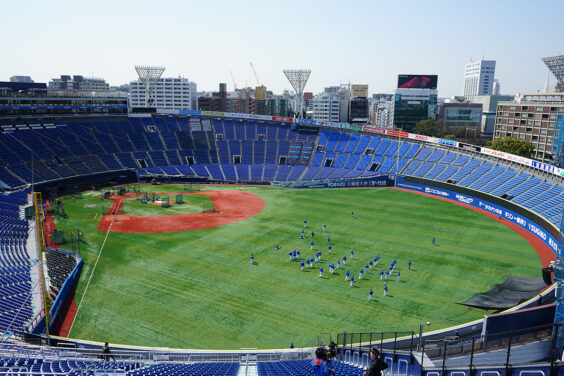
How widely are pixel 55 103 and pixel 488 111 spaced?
468 ft

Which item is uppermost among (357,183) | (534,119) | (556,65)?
(556,65)

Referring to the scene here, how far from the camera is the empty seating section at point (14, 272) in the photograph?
74.0 feet

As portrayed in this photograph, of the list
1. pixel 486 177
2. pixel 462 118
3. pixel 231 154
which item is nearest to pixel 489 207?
pixel 486 177

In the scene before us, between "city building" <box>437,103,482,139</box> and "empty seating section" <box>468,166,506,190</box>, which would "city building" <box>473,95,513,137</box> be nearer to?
"city building" <box>437,103,482,139</box>

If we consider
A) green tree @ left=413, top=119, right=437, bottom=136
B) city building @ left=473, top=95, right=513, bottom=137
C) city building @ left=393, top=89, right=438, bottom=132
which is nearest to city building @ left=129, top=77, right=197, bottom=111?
city building @ left=393, top=89, right=438, bottom=132

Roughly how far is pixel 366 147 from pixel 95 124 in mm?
50465

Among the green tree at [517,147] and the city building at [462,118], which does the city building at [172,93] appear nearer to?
the city building at [462,118]

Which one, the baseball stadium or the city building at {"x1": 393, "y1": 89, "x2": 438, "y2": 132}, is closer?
the baseball stadium

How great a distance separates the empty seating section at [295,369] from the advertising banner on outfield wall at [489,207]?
30.8 metres

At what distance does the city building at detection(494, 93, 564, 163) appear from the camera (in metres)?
88.5

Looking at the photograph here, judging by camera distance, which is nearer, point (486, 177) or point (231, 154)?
point (486, 177)

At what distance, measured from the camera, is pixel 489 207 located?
53.1m

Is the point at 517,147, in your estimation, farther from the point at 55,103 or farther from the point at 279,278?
the point at 55,103

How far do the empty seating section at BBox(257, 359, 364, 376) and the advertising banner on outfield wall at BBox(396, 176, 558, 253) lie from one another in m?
30.8
